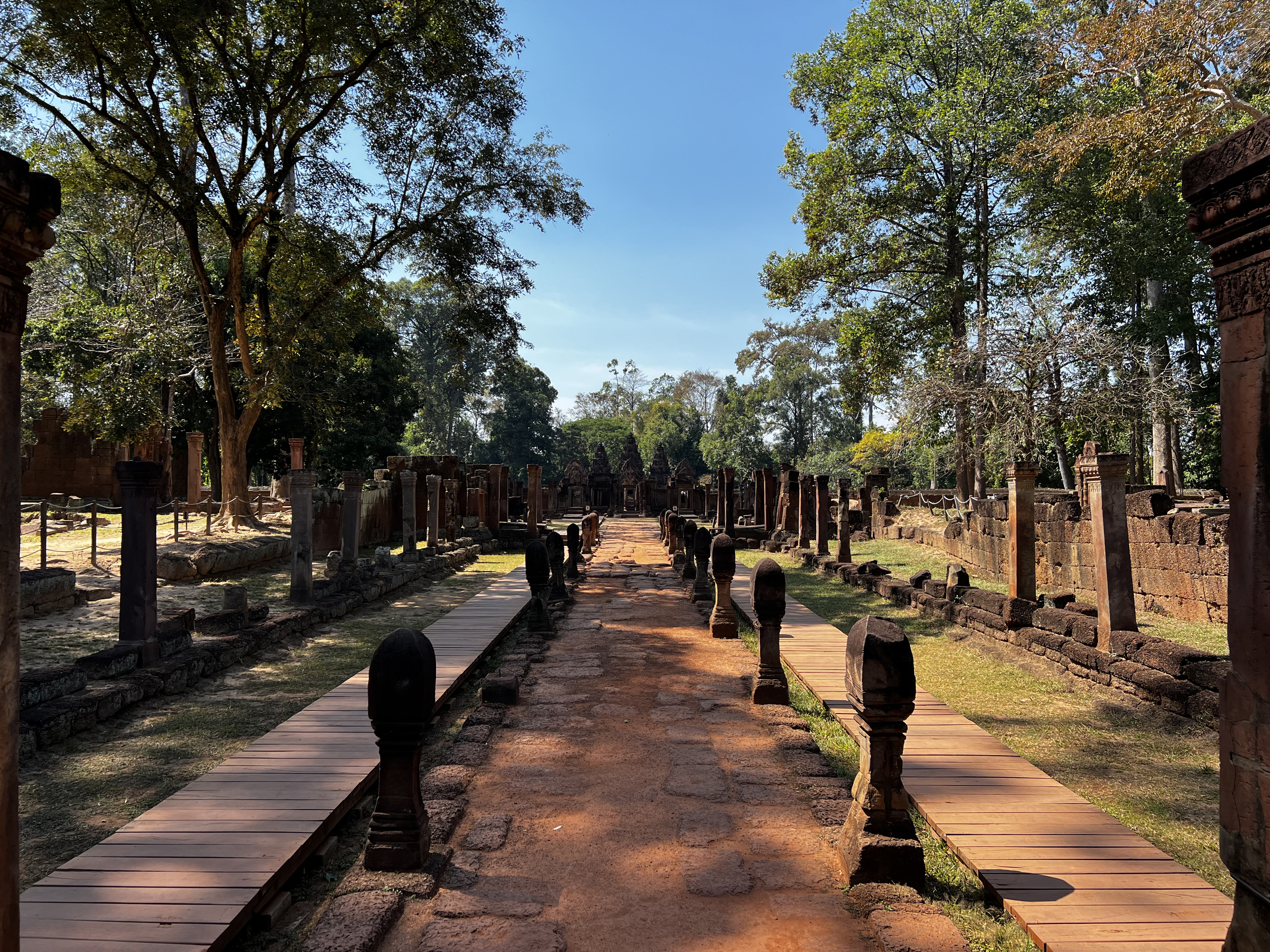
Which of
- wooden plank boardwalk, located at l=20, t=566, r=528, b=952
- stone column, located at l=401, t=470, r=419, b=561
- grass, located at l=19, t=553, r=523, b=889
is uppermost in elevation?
stone column, located at l=401, t=470, r=419, b=561

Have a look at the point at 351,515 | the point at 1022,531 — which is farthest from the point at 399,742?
the point at 351,515

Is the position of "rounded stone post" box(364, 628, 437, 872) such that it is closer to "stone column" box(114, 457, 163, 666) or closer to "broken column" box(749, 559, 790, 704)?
"broken column" box(749, 559, 790, 704)

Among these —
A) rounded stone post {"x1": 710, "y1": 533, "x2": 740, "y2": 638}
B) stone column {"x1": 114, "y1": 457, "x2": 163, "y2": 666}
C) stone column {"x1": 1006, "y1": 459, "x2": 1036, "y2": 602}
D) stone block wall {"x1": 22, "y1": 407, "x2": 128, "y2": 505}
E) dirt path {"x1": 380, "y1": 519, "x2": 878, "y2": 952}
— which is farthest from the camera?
stone block wall {"x1": 22, "y1": 407, "x2": 128, "y2": 505}

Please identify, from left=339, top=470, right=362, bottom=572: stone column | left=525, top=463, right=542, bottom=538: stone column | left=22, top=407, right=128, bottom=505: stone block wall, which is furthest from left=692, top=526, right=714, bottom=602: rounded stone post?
left=22, top=407, right=128, bottom=505: stone block wall

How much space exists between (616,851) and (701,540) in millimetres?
8044

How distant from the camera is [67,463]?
2345 centimetres

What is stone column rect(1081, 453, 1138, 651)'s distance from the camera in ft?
21.7

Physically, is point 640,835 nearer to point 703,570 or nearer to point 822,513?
point 703,570

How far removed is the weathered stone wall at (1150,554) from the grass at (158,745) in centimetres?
765

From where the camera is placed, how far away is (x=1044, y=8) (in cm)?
2166

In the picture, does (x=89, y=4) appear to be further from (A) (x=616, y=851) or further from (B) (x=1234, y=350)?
(B) (x=1234, y=350)

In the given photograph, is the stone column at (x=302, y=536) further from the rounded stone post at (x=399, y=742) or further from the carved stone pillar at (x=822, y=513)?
the carved stone pillar at (x=822, y=513)

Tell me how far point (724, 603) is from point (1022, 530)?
349 centimetres

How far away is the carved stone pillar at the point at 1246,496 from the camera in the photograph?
6.74 ft
